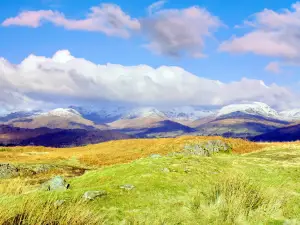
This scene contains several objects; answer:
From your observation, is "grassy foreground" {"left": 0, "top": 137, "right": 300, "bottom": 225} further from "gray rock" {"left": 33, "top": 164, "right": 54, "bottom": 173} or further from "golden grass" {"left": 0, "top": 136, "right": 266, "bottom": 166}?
"golden grass" {"left": 0, "top": 136, "right": 266, "bottom": 166}

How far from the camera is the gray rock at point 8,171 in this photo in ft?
125

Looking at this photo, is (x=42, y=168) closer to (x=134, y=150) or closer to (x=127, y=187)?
(x=134, y=150)

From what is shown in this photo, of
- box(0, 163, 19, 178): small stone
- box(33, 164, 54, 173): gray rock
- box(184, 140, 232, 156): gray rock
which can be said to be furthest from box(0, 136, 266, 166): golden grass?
box(0, 163, 19, 178): small stone

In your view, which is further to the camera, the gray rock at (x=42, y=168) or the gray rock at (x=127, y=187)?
the gray rock at (x=42, y=168)

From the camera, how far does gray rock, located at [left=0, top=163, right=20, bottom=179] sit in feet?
125

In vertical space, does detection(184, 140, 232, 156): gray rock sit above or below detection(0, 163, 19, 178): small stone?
above

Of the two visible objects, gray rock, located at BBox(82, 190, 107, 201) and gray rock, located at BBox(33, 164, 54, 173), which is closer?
gray rock, located at BBox(82, 190, 107, 201)

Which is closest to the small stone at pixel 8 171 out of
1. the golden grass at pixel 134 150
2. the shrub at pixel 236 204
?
the golden grass at pixel 134 150

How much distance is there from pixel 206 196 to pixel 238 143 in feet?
135

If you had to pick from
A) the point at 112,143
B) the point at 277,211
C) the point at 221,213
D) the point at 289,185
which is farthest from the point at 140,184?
the point at 112,143

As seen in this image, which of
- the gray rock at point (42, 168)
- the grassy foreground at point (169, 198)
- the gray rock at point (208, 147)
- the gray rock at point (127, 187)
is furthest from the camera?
the gray rock at point (208, 147)

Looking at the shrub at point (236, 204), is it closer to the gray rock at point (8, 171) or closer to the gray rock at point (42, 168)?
the gray rock at point (8, 171)

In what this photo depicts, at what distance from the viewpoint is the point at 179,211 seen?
13211 millimetres

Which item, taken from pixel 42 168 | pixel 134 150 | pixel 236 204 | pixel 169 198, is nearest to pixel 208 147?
pixel 134 150
